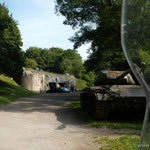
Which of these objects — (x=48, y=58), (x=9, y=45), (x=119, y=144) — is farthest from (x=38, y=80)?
(x=48, y=58)

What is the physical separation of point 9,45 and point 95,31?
9161 millimetres

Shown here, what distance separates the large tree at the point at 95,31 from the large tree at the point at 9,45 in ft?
17.1

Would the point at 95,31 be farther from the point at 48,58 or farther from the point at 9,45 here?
the point at 48,58

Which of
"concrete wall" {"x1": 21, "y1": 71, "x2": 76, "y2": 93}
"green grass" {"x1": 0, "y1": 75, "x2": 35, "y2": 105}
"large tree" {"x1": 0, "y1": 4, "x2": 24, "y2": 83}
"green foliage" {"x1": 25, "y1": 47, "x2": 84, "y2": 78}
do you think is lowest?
"green grass" {"x1": 0, "y1": 75, "x2": 35, "y2": 105}

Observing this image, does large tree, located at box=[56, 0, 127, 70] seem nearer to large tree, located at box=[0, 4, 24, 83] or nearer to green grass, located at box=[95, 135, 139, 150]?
large tree, located at box=[0, 4, 24, 83]

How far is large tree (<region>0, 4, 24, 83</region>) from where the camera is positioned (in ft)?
64.5

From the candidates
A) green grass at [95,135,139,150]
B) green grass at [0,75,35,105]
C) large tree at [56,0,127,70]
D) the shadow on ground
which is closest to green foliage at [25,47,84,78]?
green grass at [0,75,35,105]

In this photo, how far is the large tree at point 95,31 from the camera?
1470 centimetres

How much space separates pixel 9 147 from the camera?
4.22 metres

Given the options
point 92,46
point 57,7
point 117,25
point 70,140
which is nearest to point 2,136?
point 70,140

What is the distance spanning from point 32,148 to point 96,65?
16838 millimetres

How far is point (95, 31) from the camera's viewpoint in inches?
659

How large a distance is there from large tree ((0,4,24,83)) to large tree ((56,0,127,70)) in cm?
522

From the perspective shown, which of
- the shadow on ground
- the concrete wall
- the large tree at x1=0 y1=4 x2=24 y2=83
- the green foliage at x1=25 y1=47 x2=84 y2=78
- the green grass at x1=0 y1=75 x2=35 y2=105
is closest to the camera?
the shadow on ground
